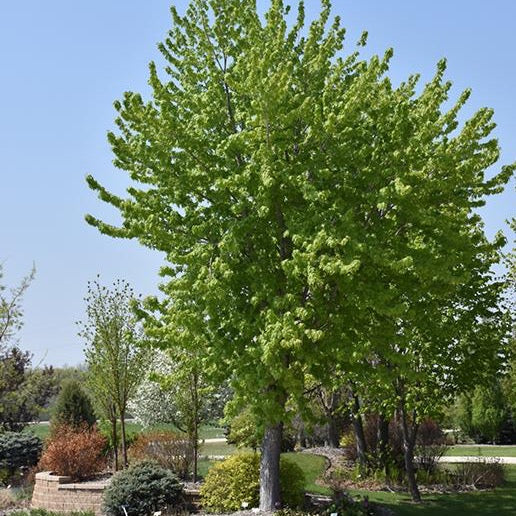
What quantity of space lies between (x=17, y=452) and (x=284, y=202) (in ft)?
53.5

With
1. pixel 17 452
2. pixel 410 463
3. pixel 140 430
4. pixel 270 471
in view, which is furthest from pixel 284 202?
pixel 140 430

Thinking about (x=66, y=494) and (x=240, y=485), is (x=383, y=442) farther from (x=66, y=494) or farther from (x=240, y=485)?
(x=66, y=494)

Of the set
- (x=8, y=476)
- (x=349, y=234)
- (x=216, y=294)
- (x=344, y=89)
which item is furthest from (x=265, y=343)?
(x=8, y=476)

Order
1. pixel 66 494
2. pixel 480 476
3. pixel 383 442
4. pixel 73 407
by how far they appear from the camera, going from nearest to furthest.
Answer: pixel 66 494 → pixel 480 476 → pixel 383 442 → pixel 73 407

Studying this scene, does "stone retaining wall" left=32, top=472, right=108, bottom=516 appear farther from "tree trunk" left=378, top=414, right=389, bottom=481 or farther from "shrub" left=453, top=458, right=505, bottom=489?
"shrub" left=453, top=458, right=505, bottom=489

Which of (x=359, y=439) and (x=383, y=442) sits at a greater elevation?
(x=359, y=439)

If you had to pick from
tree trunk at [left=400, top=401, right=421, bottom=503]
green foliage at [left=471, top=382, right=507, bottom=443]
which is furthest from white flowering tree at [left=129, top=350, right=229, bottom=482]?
green foliage at [left=471, top=382, right=507, bottom=443]

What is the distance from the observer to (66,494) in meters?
17.3

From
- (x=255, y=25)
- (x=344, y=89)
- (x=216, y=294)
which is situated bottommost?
(x=216, y=294)

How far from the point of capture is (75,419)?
26.5 metres

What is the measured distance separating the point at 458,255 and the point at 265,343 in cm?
435

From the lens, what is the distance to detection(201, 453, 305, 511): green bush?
47.1 ft

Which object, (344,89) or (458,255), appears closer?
(458,255)

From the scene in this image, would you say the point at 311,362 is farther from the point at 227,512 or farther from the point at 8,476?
the point at 8,476
